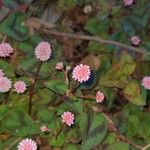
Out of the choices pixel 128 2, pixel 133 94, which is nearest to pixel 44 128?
pixel 133 94

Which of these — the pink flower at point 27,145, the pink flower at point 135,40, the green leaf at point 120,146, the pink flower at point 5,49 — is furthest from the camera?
the pink flower at point 135,40

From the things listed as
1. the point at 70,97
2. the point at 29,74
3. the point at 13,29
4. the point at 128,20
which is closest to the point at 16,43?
the point at 13,29

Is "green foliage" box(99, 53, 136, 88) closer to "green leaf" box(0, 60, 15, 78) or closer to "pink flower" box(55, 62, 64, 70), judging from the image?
"pink flower" box(55, 62, 64, 70)

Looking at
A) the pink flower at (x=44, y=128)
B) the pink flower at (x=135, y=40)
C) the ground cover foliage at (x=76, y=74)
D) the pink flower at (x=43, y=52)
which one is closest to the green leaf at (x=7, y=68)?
the ground cover foliage at (x=76, y=74)

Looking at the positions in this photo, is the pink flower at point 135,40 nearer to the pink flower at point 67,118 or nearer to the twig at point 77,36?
the twig at point 77,36

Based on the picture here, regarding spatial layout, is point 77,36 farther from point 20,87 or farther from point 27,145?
point 27,145

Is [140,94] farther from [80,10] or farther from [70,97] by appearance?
[80,10]
